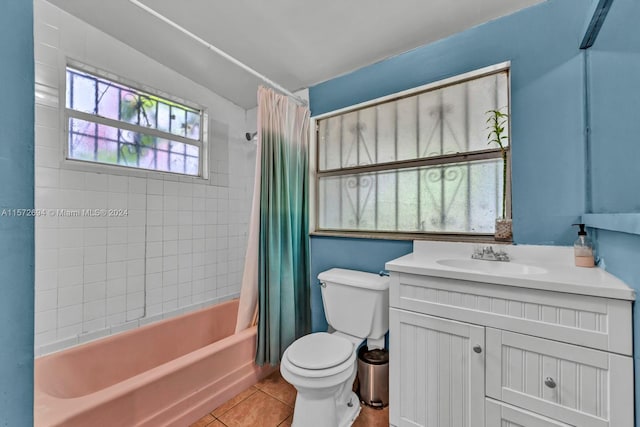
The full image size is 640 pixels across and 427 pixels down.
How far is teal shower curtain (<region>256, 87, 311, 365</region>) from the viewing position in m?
1.75

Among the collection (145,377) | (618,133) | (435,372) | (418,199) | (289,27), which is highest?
(289,27)

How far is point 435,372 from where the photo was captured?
1.10 metres

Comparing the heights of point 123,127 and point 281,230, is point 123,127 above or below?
above

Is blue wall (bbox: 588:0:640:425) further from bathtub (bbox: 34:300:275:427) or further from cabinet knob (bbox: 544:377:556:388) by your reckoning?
bathtub (bbox: 34:300:275:427)

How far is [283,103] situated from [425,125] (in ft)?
3.23

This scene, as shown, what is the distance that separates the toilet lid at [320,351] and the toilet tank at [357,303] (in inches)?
4.6

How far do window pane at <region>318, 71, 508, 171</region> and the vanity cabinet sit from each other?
925 millimetres

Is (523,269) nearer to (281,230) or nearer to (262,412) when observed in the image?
(281,230)

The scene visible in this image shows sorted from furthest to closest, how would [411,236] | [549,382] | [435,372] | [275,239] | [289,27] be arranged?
[275,239] → [411,236] → [289,27] → [435,372] → [549,382]

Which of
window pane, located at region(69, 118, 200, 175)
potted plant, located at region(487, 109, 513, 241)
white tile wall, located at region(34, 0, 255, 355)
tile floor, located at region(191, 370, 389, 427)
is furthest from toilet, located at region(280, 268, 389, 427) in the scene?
window pane, located at region(69, 118, 200, 175)

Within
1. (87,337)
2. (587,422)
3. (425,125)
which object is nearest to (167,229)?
(87,337)

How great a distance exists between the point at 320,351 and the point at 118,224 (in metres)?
1.54

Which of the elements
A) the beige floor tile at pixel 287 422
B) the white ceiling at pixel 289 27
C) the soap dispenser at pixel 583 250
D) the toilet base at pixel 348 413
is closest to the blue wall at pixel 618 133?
the soap dispenser at pixel 583 250

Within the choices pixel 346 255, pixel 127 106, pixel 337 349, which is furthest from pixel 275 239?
pixel 127 106
